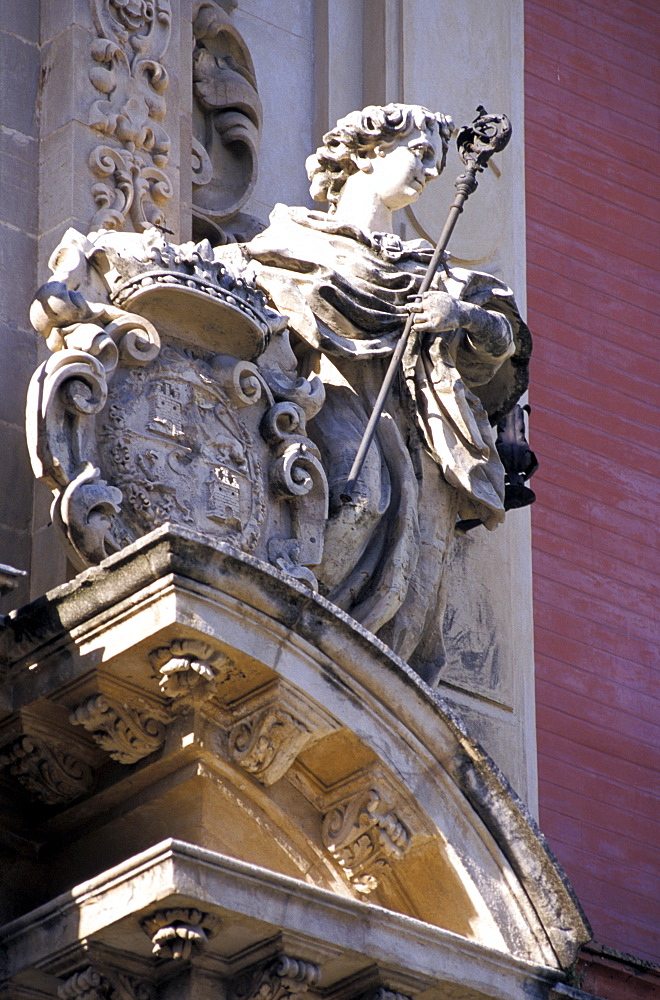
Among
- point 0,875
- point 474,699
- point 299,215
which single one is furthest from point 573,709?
point 0,875

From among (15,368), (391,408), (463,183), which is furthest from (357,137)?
(15,368)

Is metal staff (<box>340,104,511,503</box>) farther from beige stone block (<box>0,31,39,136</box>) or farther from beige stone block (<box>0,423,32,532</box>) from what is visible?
beige stone block (<box>0,31,39,136</box>)

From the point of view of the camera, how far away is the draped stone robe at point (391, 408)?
6.31 m

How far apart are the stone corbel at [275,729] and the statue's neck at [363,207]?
172cm

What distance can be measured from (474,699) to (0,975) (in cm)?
205

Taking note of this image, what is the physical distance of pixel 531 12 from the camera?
28.8 feet

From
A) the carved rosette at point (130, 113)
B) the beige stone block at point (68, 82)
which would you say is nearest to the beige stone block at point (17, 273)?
the carved rosette at point (130, 113)

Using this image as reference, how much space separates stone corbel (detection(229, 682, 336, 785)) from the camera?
547cm

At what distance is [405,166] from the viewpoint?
6.66 m

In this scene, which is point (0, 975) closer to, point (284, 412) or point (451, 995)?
point (451, 995)

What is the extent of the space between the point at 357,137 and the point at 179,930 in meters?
2.57

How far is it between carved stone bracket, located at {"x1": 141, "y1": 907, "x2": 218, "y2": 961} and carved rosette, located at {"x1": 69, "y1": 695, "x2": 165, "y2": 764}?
52 cm

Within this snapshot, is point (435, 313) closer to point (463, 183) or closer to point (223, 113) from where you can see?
point (463, 183)

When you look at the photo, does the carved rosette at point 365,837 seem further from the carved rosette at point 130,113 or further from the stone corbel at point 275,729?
the carved rosette at point 130,113
